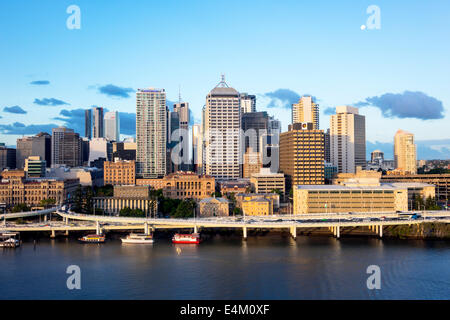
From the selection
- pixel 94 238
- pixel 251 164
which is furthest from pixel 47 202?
pixel 251 164

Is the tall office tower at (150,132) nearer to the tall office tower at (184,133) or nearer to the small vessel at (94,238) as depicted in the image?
the tall office tower at (184,133)

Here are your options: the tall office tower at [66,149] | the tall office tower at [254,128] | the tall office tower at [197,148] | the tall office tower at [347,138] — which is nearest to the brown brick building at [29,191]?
the tall office tower at [197,148]

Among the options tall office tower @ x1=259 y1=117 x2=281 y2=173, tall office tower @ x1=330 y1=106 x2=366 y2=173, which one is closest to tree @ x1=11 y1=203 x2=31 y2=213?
tall office tower @ x1=259 y1=117 x2=281 y2=173

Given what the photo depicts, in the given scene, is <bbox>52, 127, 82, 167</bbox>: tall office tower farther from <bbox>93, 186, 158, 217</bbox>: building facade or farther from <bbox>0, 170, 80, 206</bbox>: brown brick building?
<bbox>93, 186, 158, 217</bbox>: building facade

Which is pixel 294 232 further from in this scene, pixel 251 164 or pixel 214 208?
pixel 251 164

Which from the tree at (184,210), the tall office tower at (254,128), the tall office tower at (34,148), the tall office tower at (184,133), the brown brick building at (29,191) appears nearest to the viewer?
the tree at (184,210)

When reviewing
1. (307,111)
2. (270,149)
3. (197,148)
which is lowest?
(270,149)
